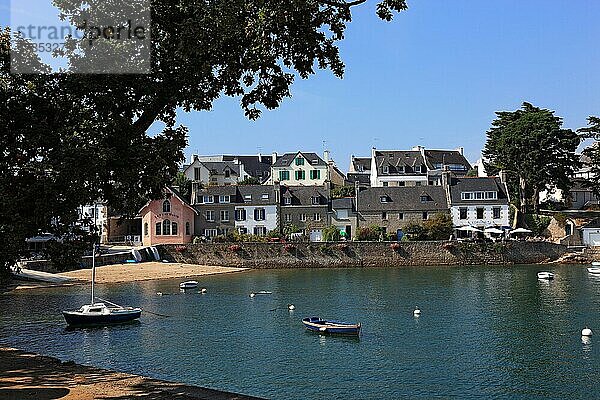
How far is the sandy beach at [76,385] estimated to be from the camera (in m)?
18.6

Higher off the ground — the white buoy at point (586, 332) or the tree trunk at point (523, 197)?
the tree trunk at point (523, 197)

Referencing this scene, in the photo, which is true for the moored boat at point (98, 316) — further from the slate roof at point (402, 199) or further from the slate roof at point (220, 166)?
the slate roof at point (220, 166)

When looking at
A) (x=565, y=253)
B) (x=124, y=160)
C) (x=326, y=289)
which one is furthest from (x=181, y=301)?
(x=565, y=253)

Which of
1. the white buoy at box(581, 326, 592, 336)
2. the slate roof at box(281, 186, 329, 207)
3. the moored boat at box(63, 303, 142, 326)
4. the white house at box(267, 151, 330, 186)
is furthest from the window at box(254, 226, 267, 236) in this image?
the white buoy at box(581, 326, 592, 336)

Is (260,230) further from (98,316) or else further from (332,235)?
(98,316)

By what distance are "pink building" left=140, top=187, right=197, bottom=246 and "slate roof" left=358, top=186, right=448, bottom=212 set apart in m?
20.2

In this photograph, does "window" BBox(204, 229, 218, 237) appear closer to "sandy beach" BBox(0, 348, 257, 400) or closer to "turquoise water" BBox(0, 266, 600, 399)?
"turquoise water" BBox(0, 266, 600, 399)

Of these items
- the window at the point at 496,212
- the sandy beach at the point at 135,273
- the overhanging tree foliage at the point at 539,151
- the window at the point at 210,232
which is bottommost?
the sandy beach at the point at 135,273

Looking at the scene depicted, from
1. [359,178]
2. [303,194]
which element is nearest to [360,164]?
[359,178]

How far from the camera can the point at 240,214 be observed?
7794cm

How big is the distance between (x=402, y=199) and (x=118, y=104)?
64.0 m

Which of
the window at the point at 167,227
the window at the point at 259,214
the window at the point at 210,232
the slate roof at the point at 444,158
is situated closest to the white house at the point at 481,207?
the slate roof at the point at 444,158

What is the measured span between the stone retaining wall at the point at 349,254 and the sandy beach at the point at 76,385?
1737 inches

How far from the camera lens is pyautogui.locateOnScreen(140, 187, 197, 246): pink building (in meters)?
73.1
